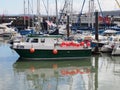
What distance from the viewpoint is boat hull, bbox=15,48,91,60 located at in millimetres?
32781

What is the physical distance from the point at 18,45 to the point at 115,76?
10399 mm

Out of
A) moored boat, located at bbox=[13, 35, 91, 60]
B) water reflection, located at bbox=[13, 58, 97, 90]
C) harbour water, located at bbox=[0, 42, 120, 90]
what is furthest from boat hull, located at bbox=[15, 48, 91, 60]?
water reflection, located at bbox=[13, 58, 97, 90]

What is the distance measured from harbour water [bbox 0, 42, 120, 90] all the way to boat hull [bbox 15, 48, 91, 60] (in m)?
0.55

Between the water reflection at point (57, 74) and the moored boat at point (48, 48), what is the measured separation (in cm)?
82

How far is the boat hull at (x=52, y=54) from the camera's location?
32.8 m

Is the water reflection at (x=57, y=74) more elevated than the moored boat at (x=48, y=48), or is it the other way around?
the moored boat at (x=48, y=48)

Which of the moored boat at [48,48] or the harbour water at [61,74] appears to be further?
the moored boat at [48,48]

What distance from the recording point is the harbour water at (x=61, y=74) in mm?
22344

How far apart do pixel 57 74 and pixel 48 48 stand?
595 cm

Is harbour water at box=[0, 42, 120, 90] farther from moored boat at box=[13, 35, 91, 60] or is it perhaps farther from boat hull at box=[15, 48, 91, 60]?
moored boat at box=[13, 35, 91, 60]

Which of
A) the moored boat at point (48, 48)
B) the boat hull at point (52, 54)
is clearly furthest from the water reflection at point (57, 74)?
the moored boat at point (48, 48)

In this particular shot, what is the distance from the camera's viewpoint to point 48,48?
32781mm

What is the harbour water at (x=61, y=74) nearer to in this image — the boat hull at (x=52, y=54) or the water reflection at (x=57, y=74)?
the water reflection at (x=57, y=74)

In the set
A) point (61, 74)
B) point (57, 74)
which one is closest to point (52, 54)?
point (57, 74)
